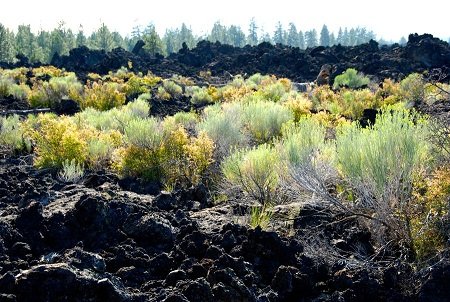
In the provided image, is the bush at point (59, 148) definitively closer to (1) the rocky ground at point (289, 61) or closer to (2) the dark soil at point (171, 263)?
(2) the dark soil at point (171, 263)

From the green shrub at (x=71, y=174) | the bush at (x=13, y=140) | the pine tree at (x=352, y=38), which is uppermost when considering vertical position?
the pine tree at (x=352, y=38)

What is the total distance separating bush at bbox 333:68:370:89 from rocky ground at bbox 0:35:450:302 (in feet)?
61.3

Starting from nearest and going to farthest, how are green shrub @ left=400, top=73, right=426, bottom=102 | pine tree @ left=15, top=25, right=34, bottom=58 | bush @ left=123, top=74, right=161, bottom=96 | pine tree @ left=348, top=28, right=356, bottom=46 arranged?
green shrub @ left=400, top=73, right=426, bottom=102 < bush @ left=123, top=74, right=161, bottom=96 < pine tree @ left=15, top=25, right=34, bottom=58 < pine tree @ left=348, top=28, right=356, bottom=46

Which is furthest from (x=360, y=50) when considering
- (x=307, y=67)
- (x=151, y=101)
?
(x=151, y=101)

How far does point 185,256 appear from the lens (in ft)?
14.7

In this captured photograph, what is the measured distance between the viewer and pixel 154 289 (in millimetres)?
3910

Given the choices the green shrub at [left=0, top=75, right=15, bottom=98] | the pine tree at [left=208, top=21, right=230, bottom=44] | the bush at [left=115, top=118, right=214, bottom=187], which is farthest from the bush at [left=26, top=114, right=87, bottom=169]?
the pine tree at [left=208, top=21, right=230, bottom=44]

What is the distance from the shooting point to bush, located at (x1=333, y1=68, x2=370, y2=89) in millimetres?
24578

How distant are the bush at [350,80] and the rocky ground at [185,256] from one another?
18699 mm

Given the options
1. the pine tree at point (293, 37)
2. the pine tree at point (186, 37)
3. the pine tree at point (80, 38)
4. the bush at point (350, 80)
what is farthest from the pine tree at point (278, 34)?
the bush at point (350, 80)

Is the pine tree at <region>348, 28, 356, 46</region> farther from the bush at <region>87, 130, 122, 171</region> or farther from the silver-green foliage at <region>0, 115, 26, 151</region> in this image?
the bush at <region>87, 130, 122, 171</region>

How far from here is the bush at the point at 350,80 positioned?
968 inches

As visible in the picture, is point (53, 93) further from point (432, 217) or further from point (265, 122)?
point (432, 217)

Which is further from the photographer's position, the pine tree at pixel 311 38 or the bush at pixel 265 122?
the pine tree at pixel 311 38
